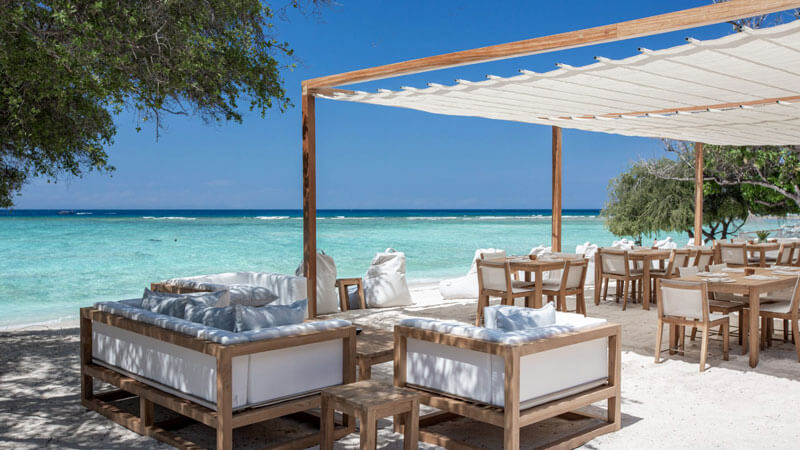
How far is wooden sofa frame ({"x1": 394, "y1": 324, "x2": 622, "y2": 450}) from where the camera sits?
3377 mm

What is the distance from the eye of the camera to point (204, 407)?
140 inches

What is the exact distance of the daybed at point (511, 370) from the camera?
11.3ft

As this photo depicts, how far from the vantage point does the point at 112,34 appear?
3.69 m

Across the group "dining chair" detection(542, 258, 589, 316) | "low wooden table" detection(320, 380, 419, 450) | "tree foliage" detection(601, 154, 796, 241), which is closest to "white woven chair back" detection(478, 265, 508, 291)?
"dining chair" detection(542, 258, 589, 316)

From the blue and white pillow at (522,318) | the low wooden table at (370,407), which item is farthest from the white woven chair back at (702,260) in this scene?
the low wooden table at (370,407)

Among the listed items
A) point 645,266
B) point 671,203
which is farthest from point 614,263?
point 671,203

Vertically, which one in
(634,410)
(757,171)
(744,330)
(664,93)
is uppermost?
(664,93)

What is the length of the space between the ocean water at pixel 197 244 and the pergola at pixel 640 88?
31.1 ft

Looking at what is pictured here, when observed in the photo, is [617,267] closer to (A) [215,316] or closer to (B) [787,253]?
(B) [787,253]

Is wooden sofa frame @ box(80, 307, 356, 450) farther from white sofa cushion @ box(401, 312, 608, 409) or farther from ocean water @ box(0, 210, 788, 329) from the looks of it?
ocean water @ box(0, 210, 788, 329)

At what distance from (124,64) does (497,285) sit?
485cm

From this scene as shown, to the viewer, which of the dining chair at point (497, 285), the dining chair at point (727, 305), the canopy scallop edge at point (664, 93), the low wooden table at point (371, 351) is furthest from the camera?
the dining chair at point (497, 285)

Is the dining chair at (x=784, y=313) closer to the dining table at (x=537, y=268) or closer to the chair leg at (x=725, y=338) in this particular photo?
the chair leg at (x=725, y=338)

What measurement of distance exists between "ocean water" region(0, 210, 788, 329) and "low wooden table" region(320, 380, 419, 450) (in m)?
10.9
